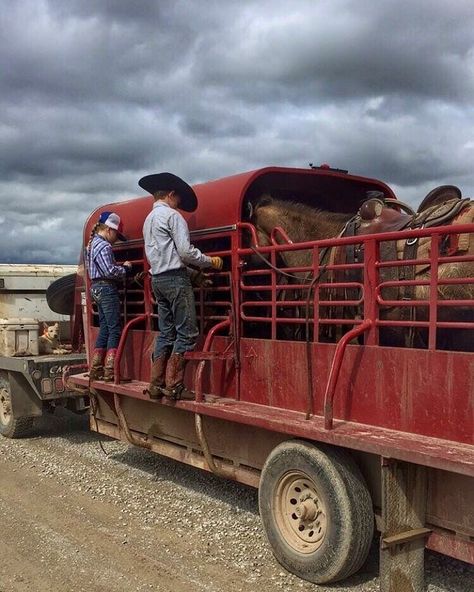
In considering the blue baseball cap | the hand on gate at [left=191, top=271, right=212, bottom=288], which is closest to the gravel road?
the hand on gate at [left=191, top=271, right=212, bottom=288]

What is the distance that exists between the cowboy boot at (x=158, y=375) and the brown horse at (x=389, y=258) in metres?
1.26

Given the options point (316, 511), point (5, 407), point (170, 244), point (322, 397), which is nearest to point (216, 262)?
point (170, 244)

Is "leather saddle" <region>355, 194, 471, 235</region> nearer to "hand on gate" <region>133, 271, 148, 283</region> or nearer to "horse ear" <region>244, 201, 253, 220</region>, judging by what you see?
"horse ear" <region>244, 201, 253, 220</region>

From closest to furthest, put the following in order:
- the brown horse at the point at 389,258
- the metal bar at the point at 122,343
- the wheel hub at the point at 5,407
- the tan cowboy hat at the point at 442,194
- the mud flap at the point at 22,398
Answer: the brown horse at the point at 389,258 < the tan cowboy hat at the point at 442,194 < the metal bar at the point at 122,343 < the mud flap at the point at 22,398 < the wheel hub at the point at 5,407

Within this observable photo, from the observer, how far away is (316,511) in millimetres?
3994

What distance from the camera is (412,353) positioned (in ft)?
12.2

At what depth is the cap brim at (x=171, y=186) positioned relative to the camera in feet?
17.1

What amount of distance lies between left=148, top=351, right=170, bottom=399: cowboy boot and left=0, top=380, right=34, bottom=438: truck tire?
3.58m

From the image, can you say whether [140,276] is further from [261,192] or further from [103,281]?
[261,192]

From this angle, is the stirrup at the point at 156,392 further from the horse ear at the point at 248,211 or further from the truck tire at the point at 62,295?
the truck tire at the point at 62,295

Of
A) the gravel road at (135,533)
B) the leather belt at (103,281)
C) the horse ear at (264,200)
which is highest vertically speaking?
the horse ear at (264,200)

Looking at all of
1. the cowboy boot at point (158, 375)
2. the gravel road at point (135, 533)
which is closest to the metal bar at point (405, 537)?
→ the gravel road at point (135, 533)

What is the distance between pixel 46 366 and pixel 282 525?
14.7 feet

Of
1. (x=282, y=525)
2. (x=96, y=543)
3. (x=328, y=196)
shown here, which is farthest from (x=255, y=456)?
(x=328, y=196)
